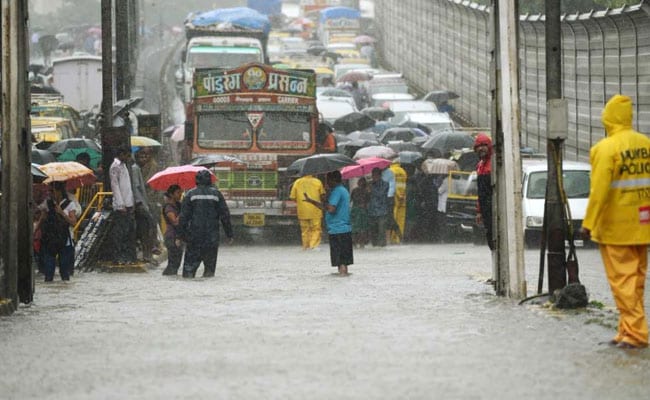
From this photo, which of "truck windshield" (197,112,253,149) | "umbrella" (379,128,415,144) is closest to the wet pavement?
"truck windshield" (197,112,253,149)

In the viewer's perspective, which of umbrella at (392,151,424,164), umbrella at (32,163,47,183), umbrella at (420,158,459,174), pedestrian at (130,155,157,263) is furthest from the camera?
umbrella at (392,151,424,164)

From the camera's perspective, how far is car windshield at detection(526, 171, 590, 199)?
27828 mm

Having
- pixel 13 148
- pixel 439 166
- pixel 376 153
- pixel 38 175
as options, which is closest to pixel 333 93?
pixel 376 153

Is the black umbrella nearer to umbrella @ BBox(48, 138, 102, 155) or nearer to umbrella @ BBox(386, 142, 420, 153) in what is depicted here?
umbrella @ BBox(386, 142, 420, 153)

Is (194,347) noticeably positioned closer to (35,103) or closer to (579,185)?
(579,185)

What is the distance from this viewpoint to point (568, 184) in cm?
2805

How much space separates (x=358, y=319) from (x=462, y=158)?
65.2ft

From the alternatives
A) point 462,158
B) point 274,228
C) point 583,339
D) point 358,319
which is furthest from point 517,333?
point 462,158

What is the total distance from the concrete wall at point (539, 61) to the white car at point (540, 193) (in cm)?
249

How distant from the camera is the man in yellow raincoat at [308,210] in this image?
27422mm

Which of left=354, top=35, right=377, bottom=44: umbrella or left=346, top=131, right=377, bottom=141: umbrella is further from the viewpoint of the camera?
left=354, top=35, right=377, bottom=44: umbrella

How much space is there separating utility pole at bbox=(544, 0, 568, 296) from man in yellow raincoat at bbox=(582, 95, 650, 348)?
9.84 ft

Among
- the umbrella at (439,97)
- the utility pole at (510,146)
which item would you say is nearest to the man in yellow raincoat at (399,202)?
the utility pole at (510,146)

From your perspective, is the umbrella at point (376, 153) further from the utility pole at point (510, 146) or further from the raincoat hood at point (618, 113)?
the raincoat hood at point (618, 113)
